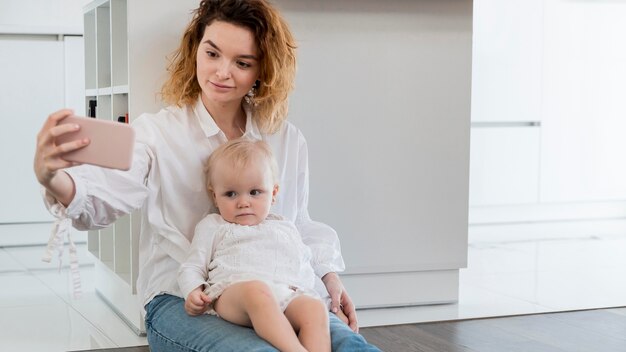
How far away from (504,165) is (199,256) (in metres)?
2.83

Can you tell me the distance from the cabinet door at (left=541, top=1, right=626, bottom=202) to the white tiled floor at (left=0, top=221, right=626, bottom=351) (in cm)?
47

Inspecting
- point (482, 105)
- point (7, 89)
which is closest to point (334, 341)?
point (7, 89)

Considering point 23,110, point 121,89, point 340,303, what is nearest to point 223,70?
point 340,303

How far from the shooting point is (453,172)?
2.62m

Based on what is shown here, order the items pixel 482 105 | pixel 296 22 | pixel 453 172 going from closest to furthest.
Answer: pixel 296 22 → pixel 453 172 → pixel 482 105

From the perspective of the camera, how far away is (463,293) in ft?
9.19

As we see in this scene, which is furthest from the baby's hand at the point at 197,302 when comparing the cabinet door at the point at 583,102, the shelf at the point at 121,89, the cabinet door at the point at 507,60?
the cabinet door at the point at 583,102

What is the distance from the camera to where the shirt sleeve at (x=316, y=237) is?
1756mm

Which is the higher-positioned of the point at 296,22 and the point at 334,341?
the point at 296,22

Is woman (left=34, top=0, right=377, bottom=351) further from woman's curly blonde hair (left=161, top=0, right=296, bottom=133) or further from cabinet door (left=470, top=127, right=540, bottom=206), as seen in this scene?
cabinet door (left=470, top=127, right=540, bottom=206)

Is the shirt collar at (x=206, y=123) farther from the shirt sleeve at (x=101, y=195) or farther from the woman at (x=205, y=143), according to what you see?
the shirt sleeve at (x=101, y=195)

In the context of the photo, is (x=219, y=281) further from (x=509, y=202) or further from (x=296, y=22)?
(x=509, y=202)

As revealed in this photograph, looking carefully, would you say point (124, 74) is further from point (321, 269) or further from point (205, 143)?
point (321, 269)

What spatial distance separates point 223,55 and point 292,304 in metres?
0.49
